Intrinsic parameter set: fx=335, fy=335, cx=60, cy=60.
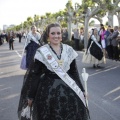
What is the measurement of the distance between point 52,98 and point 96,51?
9.11m

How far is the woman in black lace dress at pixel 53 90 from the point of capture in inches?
149

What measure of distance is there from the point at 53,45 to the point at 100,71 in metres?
7.98

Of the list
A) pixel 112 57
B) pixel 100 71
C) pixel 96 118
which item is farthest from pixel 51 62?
pixel 112 57

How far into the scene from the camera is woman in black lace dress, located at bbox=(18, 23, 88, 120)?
12.4 ft

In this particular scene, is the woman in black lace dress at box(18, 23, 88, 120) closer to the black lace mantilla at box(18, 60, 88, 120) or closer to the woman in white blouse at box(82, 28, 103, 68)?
the black lace mantilla at box(18, 60, 88, 120)

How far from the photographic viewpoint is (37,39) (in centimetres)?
1056

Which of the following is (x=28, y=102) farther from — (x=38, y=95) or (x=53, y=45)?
(x=53, y=45)

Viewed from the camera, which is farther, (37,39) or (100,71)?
(100,71)

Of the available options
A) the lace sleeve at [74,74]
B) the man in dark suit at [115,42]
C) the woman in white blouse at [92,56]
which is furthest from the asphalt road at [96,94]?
the man in dark suit at [115,42]

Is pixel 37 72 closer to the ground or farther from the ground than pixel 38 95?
farther from the ground

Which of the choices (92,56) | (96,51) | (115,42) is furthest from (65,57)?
(115,42)

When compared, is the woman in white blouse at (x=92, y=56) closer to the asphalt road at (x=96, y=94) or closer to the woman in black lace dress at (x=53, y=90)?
the asphalt road at (x=96, y=94)

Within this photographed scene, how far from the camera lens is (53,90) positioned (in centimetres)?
378

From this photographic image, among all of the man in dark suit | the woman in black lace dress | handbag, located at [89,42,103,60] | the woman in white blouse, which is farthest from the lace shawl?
the man in dark suit
